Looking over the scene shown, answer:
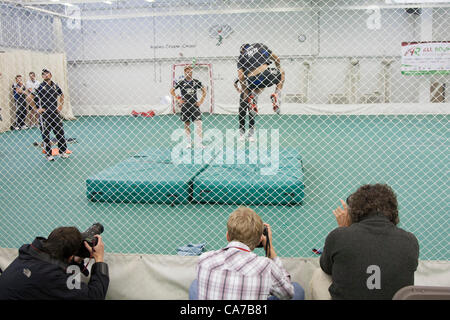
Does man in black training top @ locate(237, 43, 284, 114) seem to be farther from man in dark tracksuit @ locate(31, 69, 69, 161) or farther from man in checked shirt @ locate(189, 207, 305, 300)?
man in checked shirt @ locate(189, 207, 305, 300)

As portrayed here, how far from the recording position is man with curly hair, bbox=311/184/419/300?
178 cm

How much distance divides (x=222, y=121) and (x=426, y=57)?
248 inches

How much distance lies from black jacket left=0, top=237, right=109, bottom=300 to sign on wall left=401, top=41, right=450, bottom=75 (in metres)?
12.4

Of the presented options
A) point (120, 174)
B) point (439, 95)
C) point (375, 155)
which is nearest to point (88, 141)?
point (120, 174)

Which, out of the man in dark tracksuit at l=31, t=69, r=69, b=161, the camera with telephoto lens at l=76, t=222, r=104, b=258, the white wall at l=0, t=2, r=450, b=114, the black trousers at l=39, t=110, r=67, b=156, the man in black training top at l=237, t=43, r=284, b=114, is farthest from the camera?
the white wall at l=0, t=2, r=450, b=114

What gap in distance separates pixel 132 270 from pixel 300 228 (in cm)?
170

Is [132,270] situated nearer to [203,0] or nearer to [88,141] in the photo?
[88,141]

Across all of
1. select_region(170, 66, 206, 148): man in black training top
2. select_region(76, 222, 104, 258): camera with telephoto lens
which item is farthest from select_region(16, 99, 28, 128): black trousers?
select_region(76, 222, 104, 258): camera with telephoto lens

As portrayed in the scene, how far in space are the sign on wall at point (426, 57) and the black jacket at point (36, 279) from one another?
1244 centimetres

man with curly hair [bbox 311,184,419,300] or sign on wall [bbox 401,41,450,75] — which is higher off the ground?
sign on wall [bbox 401,41,450,75]

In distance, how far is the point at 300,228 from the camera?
3.81 meters

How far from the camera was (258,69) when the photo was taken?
577cm

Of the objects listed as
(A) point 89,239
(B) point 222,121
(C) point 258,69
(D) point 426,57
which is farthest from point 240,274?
(D) point 426,57
